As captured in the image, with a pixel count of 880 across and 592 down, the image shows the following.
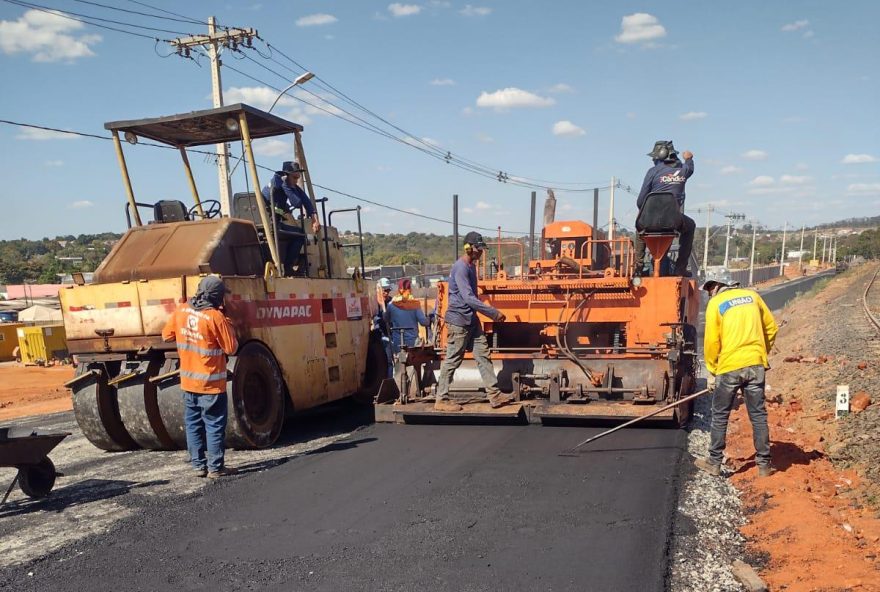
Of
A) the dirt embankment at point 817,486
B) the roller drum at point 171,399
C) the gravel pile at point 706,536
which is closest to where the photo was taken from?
the gravel pile at point 706,536

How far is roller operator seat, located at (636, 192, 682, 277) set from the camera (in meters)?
7.05

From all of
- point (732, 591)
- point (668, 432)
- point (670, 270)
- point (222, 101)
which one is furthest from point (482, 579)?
point (222, 101)

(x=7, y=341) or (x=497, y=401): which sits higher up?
(x=497, y=401)

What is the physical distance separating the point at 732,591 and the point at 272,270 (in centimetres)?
469

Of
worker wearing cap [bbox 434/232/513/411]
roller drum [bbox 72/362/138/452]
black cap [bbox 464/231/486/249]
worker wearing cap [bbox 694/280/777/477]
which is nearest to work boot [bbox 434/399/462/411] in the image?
worker wearing cap [bbox 434/232/513/411]

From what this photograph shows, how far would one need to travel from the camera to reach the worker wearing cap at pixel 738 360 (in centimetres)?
495

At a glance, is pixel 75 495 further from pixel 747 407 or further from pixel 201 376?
pixel 747 407

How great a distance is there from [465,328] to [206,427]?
8.54 feet

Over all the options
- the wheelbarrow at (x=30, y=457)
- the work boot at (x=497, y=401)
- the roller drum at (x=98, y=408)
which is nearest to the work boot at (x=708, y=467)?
the work boot at (x=497, y=401)

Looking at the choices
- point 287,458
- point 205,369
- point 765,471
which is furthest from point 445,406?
point 765,471

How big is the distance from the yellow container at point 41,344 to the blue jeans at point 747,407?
20.8 m

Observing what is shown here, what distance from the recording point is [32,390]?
15.4 meters

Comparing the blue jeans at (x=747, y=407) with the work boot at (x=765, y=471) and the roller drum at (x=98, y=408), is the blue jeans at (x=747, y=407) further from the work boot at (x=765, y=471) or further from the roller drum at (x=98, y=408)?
the roller drum at (x=98, y=408)

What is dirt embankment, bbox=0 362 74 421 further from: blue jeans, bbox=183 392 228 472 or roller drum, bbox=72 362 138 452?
blue jeans, bbox=183 392 228 472
